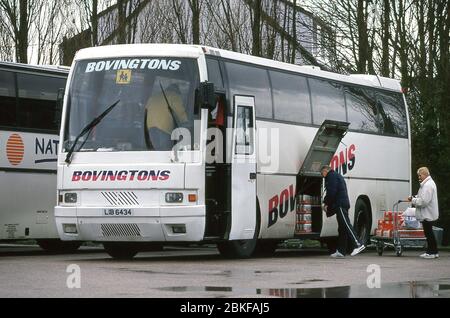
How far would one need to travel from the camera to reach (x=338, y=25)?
3744 centimetres

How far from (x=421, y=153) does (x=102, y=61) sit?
1159cm

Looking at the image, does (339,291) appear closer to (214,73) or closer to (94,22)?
(214,73)

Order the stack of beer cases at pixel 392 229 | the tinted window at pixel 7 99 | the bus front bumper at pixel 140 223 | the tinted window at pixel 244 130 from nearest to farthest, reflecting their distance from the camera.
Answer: the bus front bumper at pixel 140 223, the tinted window at pixel 244 130, the tinted window at pixel 7 99, the stack of beer cases at pixel 392 229

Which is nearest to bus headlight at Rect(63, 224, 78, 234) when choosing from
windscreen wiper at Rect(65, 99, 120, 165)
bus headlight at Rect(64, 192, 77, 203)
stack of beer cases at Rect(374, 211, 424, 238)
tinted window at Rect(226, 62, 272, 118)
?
bus headlight at Rect(64, 192, 77, 203)

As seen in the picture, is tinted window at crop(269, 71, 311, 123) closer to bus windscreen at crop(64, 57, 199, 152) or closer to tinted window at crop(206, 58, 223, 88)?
tinted window at crop(206, 58, 223, 88)

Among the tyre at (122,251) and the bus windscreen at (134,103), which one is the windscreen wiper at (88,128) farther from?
the tyre at (122,251)

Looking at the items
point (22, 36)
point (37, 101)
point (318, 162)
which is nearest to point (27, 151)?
point (37, 101)

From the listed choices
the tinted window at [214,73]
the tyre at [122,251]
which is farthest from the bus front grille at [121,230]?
the tinted window at [214,73]

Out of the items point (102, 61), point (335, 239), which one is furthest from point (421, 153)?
point (102, 61)

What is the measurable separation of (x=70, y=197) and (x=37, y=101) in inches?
182

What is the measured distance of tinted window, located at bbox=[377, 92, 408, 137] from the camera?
28.3m

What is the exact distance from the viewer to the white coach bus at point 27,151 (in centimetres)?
2388

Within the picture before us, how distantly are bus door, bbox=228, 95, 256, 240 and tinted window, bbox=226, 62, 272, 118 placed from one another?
213 mm

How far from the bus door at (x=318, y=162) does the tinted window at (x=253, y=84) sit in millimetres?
1622
